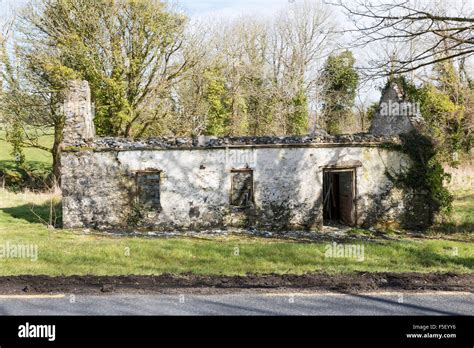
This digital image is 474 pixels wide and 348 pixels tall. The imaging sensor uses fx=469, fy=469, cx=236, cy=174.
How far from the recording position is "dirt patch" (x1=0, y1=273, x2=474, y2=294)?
29.3ft

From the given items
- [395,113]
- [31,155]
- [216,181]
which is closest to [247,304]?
[216,181]

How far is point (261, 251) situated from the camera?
13344 mm

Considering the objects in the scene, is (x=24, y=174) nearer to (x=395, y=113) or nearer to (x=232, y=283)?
(x=395, y=113)

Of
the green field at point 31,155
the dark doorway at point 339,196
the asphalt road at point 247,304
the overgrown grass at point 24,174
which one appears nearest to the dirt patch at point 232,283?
the asphalt road at point 247,304

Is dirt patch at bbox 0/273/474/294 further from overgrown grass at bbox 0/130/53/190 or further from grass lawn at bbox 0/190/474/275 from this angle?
overgrown grass at bbox 0/130/53/190

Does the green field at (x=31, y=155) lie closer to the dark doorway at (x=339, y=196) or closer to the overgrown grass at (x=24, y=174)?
the overgrown grass at (x=24, y=174)

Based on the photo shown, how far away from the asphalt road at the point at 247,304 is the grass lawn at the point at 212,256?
7.59ft

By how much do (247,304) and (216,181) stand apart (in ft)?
34.5

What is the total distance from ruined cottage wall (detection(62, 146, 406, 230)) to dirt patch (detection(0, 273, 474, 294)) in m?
7.96

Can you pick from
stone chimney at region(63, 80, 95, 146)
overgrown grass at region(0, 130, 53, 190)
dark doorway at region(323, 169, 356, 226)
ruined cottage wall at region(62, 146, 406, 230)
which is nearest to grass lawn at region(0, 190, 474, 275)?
ruined cottage wall at region(62, 146, 406, 230)

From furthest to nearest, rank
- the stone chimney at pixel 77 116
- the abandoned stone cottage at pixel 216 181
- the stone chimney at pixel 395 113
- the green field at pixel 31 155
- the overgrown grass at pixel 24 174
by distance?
1. the green field at pixel 31 155
2. the overgrown grass at pixel 24 174
3. the stone chimney at pixel 395 113
4. the stone chimney at pixel 77 116
5. the abandoned stone cottage at pixel 216 181

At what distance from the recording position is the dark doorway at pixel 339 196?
18.6m

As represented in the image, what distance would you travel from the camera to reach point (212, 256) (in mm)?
12852
